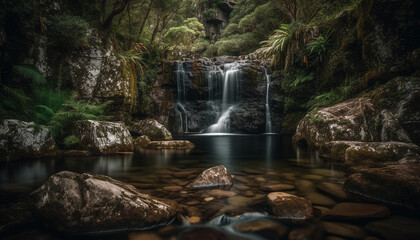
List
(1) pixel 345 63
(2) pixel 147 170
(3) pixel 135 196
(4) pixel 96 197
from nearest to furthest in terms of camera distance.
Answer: (4) pixel 96 197 → (3) pixel 135 196 → (2) pixel 147 170 → (1) pixel 345 63

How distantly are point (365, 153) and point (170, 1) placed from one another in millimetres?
13006

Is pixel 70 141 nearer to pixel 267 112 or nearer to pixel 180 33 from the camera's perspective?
pixel 267 112

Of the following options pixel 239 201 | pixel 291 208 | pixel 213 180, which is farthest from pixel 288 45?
pixel 291 208

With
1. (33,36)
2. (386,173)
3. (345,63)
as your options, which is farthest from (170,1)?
(386,173)

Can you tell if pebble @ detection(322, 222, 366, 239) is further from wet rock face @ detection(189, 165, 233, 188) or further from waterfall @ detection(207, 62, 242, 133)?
waterfall @ detection(207, 62, 242, 133)

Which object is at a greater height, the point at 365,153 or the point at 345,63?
the point at 345,63

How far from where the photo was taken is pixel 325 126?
551 cm

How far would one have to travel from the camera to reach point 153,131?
7.74 meters

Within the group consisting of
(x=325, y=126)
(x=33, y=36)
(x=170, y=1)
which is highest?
(x=170, y=1)

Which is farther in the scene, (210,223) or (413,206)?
(413,206)

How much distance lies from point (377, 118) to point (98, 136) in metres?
6.49

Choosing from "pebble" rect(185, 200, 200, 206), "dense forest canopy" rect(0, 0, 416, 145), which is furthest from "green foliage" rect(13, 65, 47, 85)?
"pebble" rect(185, 200, 200, 206)

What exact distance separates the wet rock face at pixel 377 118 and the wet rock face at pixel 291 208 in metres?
3.59

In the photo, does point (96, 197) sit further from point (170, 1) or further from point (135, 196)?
point (170, 1)
